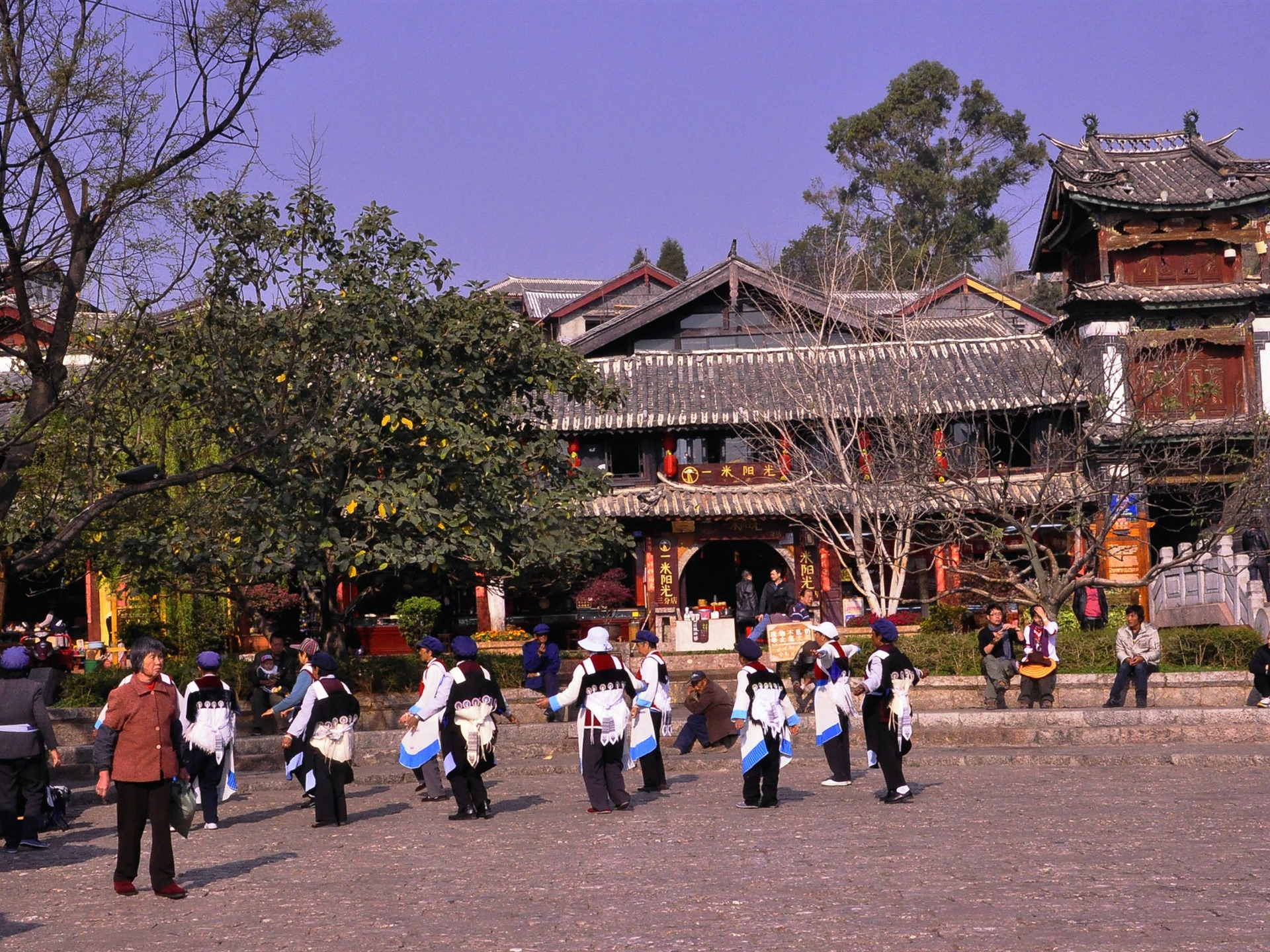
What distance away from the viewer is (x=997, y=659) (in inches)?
804

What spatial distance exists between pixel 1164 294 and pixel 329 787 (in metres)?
27.0

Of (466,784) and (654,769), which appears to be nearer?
(466,784)

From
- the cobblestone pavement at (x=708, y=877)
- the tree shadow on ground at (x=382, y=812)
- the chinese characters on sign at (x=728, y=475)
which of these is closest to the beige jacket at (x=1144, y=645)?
the cobblestone pavement at (x=708, y=877)

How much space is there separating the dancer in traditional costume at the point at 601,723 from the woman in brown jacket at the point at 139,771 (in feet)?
13.0

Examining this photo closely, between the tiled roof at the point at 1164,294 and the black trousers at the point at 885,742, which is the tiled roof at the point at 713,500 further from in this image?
the black trousers at the point at 885,742

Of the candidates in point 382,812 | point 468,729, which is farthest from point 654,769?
point 382,812

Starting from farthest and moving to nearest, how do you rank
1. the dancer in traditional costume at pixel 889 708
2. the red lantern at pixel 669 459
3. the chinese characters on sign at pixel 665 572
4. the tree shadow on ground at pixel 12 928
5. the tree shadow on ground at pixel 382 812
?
the red lantern at pixel 669 459
the chinese characters on sign at pixel 665 572
the tree shadow on ground at pixel 382 812
the dancer in traditional costume at pixel 889 708
the tree shadow on ground at pixel 12 928

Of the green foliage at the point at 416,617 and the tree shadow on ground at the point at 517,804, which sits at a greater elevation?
the green foliage at the point at 416,617

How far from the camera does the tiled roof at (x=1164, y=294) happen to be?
33.7 metres

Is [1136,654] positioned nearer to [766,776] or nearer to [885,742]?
[885,742]

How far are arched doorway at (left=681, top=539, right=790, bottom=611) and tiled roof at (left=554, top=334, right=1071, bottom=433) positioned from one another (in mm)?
4433

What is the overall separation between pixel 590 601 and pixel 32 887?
22.9m

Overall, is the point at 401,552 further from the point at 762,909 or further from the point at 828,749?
the point at 762,909

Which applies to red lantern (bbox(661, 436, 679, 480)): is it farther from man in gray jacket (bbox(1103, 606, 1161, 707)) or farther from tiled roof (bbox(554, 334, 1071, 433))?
man in gray jacket (bbox(1103, 606, 1161, 707))
